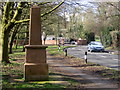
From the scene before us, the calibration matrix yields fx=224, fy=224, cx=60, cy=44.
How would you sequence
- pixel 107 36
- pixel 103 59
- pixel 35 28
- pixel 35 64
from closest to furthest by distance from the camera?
1. pixel 35 64
2. pixel 35 28
3. pixel 103 59
4. pixel 107 36

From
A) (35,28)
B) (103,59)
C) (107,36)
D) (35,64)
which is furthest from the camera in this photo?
(107,36)

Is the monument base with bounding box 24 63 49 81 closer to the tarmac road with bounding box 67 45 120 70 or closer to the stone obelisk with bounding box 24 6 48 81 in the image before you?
the stone obelisk with bounding box 24 6 48 81

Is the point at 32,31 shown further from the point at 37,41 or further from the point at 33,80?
the point at 33,80

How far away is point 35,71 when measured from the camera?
910 centimetres

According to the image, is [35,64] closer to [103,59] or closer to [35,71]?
[35,71]

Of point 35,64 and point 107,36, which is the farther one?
point 107,36

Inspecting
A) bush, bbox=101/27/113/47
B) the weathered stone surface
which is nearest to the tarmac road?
the weathered stone surface

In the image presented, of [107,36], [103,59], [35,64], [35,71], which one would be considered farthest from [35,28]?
[107,36]

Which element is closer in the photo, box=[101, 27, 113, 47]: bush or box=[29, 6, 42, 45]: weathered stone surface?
box=[29, 6, 42, 45]: weathered stone surface

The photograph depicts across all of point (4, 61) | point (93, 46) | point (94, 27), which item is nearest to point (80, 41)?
point (94, 27)

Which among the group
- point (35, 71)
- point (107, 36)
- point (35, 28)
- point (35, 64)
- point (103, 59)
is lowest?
point (103, 59)

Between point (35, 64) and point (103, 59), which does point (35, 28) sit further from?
point (103, 59)

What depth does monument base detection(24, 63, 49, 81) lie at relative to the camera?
907 cm

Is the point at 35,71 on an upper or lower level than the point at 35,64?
lower
